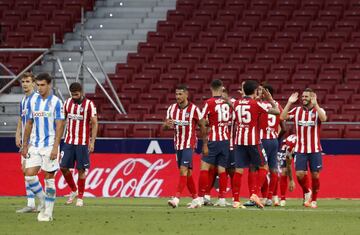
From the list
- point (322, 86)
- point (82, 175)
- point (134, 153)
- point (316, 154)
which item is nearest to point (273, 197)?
point (316, 154)

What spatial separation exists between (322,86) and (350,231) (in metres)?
15.1

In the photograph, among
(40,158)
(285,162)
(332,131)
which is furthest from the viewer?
(332,131)

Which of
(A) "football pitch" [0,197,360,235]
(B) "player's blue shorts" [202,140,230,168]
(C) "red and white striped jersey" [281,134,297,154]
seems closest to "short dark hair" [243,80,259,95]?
(B) "player's blue shorts" [202,140,230,168]

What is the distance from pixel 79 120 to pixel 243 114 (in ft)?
11.1

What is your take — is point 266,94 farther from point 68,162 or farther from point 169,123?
point 68,162

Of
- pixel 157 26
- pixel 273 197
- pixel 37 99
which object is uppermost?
pixel 157 26

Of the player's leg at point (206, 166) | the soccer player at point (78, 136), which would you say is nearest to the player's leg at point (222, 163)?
the player's leg at point (206, 166)

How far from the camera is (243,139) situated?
19.7 m

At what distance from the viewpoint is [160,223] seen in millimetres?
16000

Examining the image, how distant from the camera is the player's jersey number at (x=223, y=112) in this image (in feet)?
67.9

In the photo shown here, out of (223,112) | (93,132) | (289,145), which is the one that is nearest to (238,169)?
(223,112)

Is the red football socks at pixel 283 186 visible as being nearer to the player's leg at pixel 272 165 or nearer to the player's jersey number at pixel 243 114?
the player's leg at pixel 272 165

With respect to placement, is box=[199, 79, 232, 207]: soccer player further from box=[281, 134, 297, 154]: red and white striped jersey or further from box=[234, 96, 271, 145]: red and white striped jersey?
box=[281, 134, 297, 154]: red and white striped jersey

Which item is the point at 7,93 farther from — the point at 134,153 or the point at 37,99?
the point at 37,99
